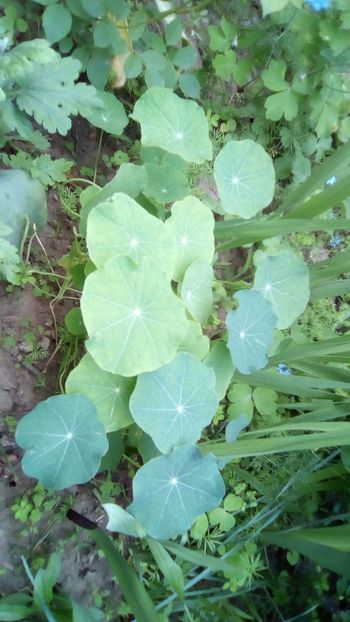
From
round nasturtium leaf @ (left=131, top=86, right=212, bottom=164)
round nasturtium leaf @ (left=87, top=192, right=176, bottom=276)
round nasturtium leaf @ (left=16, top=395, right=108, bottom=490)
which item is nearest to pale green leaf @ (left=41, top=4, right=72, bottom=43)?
round nasturtium leaf @ (left=131, top=86, right=212, bottom=164)

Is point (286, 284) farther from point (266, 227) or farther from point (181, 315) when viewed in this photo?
point (181, 315)

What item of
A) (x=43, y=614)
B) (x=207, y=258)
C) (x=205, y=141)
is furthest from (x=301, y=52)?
(x=43, y=614)

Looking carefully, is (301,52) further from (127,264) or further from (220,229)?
(127,264)


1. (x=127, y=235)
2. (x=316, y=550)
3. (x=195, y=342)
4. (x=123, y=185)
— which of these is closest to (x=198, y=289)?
(x=195, y=342)

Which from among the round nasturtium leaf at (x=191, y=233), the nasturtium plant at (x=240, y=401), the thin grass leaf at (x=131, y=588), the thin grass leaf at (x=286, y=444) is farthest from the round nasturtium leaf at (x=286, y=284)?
the thin grass leaf at (x=131, y=588)

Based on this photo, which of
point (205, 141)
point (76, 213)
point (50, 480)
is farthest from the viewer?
point (76, 213)

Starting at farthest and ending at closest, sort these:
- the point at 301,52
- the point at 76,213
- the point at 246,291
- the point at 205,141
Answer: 1. the point at 301,52
2. the point at 76,213
3. the point at 205,141
4. the point at 246,291

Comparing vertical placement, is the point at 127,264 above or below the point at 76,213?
above
